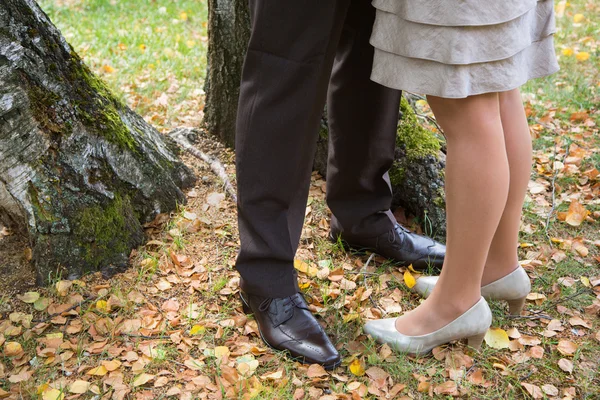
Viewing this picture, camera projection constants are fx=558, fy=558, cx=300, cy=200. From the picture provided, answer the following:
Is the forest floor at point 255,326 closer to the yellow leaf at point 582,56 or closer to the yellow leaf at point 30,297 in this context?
the yellow leaf at point 30,297

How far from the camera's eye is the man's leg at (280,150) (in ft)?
5.09

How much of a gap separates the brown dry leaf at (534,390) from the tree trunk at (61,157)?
4.94ft

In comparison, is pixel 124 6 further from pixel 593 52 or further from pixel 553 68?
pixel 553 68

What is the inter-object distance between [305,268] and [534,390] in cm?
91

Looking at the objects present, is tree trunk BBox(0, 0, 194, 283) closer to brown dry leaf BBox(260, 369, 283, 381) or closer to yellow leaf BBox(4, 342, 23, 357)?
yellow leaf BBox(4, 342, 23, 357)

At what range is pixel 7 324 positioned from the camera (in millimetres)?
1908

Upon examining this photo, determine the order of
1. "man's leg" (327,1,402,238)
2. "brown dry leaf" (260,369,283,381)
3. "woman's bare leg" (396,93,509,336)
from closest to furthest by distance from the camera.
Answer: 1. "woman's bare leg" (396,93,509,336)
2. "brown dry leaf" (260,369,283,381)
3. "man's leg" (327,1,402,238)

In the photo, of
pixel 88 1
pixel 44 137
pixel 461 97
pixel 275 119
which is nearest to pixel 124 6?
pixel 88 1

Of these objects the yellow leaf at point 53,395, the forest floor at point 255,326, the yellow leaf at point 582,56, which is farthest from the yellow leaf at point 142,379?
the yellow leaf at point 582,56

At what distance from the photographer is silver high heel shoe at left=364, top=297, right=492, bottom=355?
1756mm

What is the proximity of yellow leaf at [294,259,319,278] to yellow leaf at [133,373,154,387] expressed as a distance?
72 cm

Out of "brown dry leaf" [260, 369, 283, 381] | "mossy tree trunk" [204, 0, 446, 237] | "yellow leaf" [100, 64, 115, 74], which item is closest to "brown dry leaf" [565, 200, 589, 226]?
"mossy tree trunk" [204, 0, 446, 237]

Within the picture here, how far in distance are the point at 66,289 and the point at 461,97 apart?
1.53 meters

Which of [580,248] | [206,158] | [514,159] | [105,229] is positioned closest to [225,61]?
[206,158]
